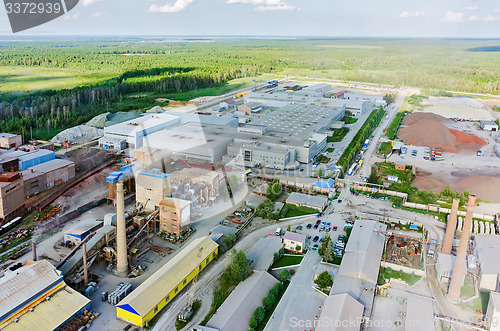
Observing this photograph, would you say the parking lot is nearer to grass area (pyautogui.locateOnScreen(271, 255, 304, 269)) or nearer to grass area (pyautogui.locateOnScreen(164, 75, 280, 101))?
grass area (pyautogui.locateOnScreen(271, 255, 304, 269))

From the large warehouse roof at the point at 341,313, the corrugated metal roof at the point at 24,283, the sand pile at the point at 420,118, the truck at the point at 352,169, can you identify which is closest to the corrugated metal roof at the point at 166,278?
the corrugated metal roof at the point at 24,283

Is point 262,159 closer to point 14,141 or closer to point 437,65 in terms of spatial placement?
point 14,141

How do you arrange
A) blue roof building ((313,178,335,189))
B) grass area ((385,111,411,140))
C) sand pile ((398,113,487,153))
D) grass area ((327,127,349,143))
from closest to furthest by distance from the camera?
blue roof building ((313,178,335,189))
sand pile ((398,113,487,153))
grass area ((327,127,349,143))
grass area ((385,111,411,140))

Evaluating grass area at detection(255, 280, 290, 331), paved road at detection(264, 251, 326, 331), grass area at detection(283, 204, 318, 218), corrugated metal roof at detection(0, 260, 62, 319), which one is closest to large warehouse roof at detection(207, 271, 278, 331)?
grass area at detection(255, 280, 290, 331)

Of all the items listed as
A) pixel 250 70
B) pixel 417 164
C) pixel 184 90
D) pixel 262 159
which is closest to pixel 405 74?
pixel 250 70

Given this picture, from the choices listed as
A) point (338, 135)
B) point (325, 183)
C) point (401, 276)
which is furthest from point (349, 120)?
point (401, 276)

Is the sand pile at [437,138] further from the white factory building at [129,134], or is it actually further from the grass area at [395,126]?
the white factory building at [129,134]
